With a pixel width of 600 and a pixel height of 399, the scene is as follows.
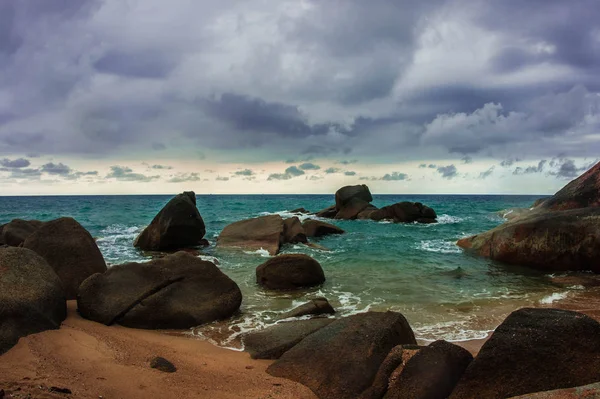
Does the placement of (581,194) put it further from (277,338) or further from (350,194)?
(350,194)

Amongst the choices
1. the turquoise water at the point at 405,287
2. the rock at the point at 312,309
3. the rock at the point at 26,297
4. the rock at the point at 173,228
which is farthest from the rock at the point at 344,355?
the rock at the point at 173,228

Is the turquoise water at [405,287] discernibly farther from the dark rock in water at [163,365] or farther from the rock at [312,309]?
the dark rock in water at [163,365]

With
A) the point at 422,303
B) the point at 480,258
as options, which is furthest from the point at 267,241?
the point at 422,303

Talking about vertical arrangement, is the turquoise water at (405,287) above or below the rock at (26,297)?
below

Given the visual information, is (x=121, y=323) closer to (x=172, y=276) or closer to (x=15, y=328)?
(x=172, y=276)

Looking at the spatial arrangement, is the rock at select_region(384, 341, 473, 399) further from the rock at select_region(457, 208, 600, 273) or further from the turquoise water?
the rock at select_region(457, 208, 600, 273)

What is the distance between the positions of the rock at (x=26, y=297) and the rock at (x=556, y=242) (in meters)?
13.6

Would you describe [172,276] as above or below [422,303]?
above

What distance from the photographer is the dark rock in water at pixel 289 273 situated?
448 inches

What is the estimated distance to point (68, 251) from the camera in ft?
Result: 31.6

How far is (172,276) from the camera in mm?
8648

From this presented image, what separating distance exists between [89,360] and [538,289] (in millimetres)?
10913

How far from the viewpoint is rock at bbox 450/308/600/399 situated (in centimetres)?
424

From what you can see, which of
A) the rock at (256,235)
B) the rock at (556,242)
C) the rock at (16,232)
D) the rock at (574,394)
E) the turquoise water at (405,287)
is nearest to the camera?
the rock at (574,394)
